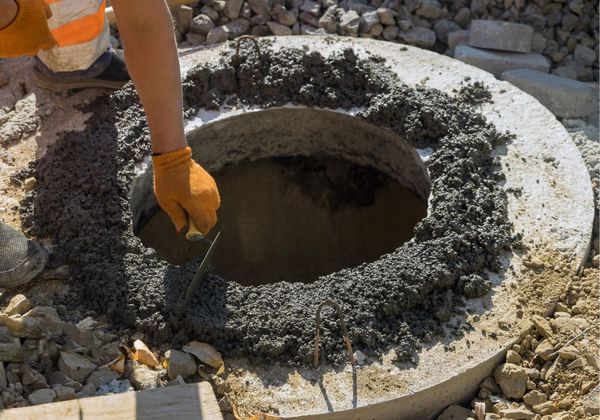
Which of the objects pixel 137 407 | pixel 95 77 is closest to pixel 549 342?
pixel 137 407

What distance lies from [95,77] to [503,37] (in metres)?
2.61

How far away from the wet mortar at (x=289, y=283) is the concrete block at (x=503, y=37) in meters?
1.33

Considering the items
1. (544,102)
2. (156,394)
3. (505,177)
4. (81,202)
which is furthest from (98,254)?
(544,102)

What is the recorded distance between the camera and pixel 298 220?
4953 mm

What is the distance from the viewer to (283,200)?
16.0 feet

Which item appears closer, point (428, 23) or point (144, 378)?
point (144, 378)

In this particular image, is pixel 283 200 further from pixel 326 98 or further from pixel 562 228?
pixel 562 228

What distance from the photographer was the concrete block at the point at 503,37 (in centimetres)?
543

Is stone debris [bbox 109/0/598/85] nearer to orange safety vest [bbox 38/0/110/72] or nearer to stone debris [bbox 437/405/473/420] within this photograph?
orange safety vest [bbox 38/0/110/72]

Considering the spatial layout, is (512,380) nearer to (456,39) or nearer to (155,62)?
(155,62)

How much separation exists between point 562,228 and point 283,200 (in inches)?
69.7

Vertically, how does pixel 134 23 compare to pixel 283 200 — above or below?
above

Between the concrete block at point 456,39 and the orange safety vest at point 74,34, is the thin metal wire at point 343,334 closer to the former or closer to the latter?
the orange safety vest at point 74,34

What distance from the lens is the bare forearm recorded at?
2.88 m
